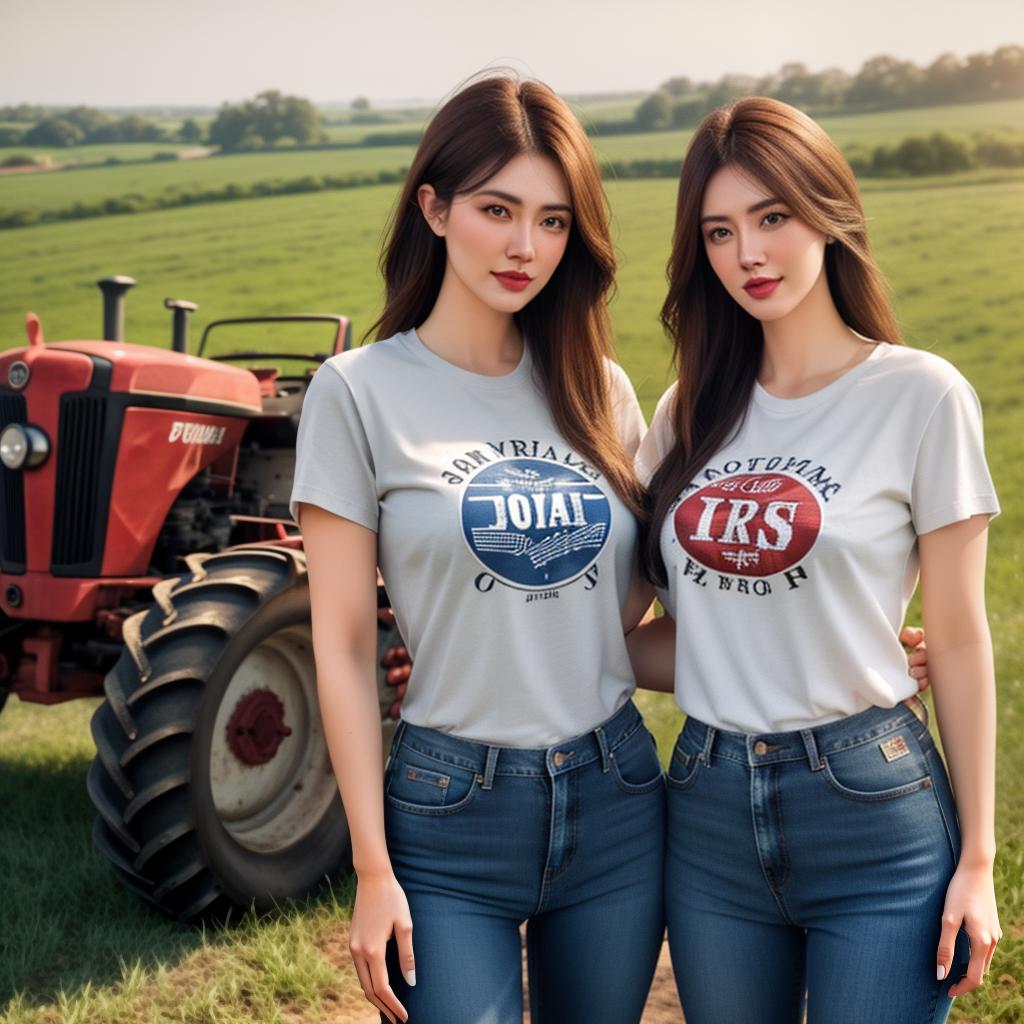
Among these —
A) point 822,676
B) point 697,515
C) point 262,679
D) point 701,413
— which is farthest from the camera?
point 262,679

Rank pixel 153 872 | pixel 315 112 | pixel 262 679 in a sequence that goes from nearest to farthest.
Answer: pixel 153 872 → pixel 262 679 → pixel 315 112

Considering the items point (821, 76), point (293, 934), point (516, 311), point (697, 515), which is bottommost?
point (293, 934)

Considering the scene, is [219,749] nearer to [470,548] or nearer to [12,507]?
[12,507]

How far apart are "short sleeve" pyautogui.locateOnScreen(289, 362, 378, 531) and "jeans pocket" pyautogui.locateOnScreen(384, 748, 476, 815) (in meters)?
0.40

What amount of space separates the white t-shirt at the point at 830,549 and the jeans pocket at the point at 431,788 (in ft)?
1.30

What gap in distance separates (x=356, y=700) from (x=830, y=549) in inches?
30.8

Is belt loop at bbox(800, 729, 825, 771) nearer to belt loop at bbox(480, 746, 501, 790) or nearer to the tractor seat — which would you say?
belt loop at bbox(480, 746, 501, 790)

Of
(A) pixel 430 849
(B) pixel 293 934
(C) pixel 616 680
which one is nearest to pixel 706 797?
(C) pixel 616 680

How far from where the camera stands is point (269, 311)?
50.8ft

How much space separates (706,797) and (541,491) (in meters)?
0.56

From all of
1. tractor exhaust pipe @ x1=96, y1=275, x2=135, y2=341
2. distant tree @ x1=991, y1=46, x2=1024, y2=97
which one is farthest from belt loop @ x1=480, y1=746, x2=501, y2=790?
distant tree @ x1=991, y1=46, x2=1024, y2=97

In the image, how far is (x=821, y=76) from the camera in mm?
15945

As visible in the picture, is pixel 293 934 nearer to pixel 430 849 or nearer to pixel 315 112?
pixel 430 849

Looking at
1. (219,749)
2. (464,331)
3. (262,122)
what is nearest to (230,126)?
(262,122)
